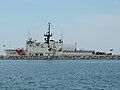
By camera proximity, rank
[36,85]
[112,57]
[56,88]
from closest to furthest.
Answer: [56,88], [36,85], [112,57]

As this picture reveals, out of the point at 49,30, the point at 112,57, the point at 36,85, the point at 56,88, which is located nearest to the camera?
Answer: the point at 56,88

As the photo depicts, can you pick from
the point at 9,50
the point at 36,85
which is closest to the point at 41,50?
the point at 9,50

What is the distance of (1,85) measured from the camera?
5544 cm

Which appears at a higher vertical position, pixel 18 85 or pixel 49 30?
pixel 49 30

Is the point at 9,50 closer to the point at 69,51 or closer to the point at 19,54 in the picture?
the point at 19,54

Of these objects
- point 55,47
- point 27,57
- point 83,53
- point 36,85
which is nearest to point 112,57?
point 83,53

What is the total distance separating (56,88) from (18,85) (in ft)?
18.9

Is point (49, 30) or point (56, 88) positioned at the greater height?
point (49, 30)

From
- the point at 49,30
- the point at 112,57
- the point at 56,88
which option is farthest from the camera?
the point at 112,57

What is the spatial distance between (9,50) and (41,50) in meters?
15.3

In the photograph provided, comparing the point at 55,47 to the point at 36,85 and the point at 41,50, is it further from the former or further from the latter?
the point at 36,85

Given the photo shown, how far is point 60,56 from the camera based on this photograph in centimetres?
17962

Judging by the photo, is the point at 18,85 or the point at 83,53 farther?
the point at 83,53

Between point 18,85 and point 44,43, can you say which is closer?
point 18,85
